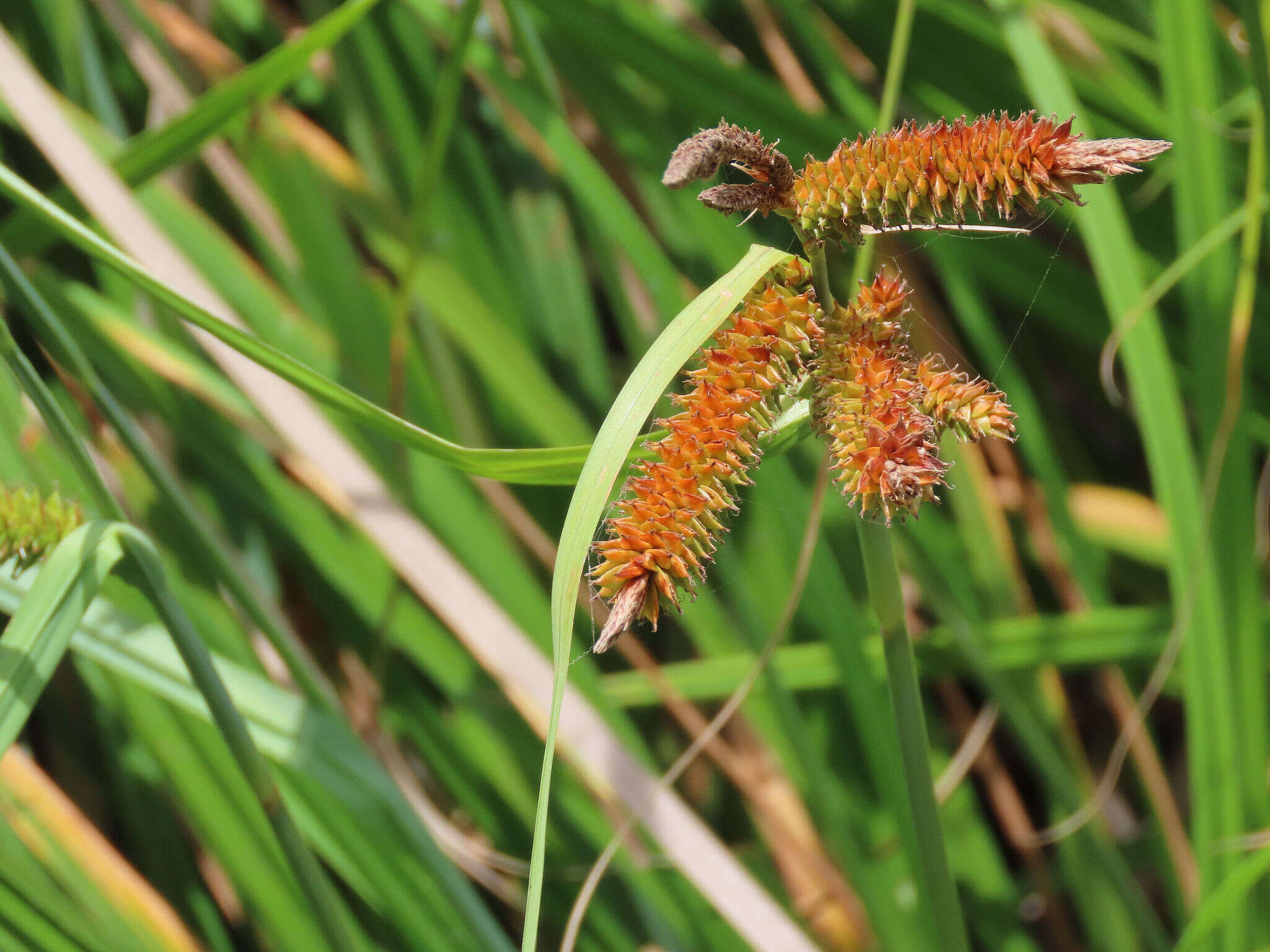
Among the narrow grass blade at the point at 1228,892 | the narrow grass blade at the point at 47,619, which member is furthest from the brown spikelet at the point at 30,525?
the narrow grass blade at the point at 1228,892

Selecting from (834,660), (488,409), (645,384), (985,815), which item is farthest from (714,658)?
(645,384)

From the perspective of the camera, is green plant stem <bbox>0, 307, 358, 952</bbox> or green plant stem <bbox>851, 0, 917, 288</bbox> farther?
green plant stem <bbox>851, 0, 917, 288</bbox>

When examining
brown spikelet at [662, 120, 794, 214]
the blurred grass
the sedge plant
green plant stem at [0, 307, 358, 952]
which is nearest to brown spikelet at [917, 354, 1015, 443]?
the sedge plant

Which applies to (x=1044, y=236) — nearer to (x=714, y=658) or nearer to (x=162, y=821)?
(x=714, y=658)

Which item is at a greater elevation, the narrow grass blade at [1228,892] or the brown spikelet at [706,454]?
the brown spikelet at [706,454]

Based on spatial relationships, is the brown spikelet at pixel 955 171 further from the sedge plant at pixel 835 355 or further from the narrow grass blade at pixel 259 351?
the narrow grass blade at pixel 259 351

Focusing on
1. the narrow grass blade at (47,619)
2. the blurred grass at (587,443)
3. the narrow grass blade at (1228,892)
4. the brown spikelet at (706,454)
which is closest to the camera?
the brown spikelet at (706,454)

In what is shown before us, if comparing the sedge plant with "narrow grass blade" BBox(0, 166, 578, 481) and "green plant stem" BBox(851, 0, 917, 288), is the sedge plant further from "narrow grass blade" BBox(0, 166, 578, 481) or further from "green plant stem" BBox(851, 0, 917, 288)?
"green plant stem" BBox(851, 0, 917, 288)
